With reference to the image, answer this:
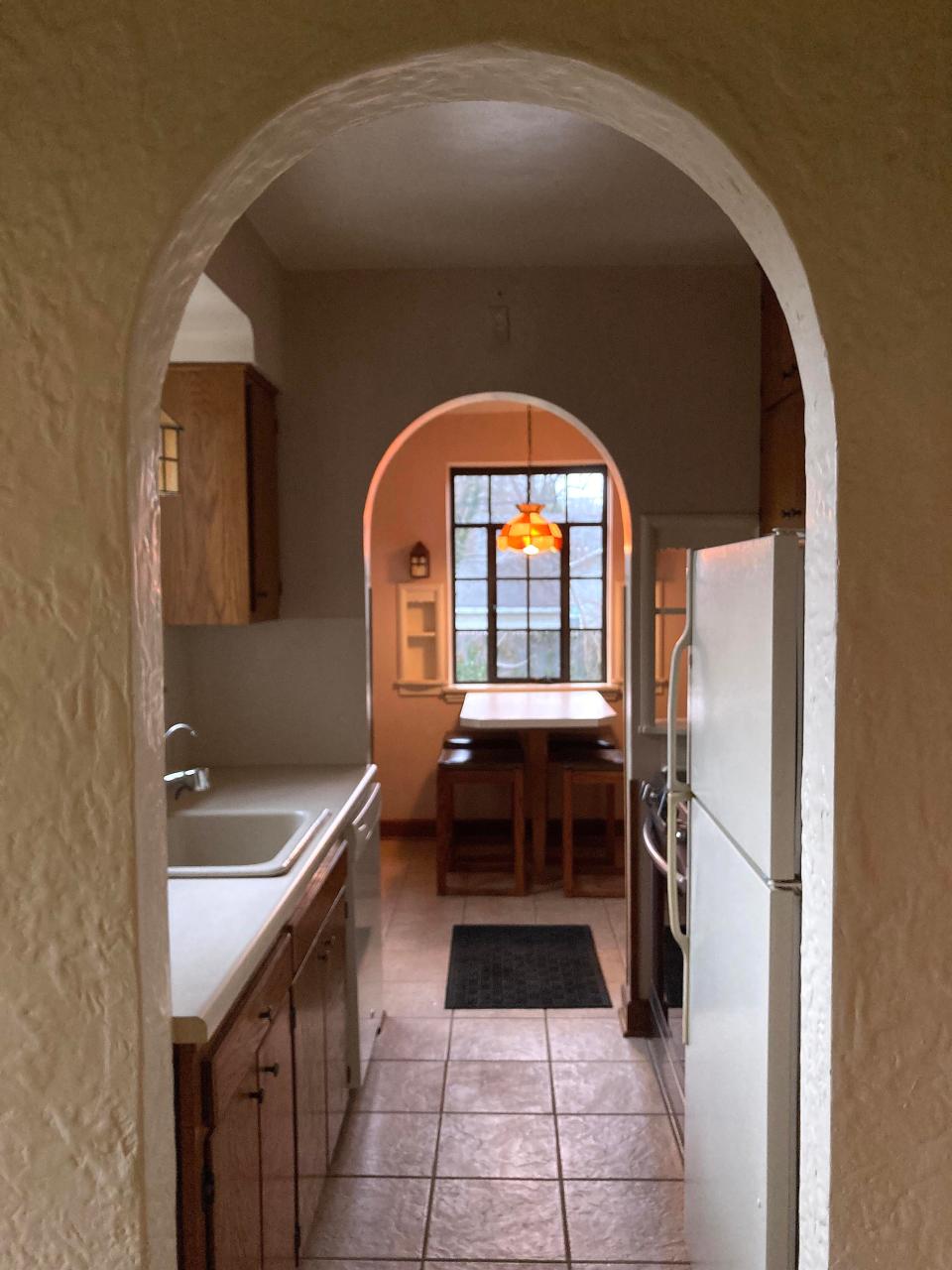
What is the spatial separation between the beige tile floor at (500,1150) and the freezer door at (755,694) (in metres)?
1.20

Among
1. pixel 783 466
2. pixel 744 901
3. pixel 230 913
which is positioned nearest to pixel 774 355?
pixel 783 466

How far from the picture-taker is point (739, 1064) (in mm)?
1716

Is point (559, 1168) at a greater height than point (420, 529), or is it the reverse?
point (420, 529)

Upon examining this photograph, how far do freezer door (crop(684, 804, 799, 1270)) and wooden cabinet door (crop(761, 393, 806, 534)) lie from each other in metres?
1.18

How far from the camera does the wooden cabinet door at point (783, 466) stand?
9.34 feet

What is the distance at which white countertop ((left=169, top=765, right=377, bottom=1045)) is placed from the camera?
1519mm

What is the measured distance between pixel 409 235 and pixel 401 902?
3152 millimetres

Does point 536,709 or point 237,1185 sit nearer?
point 237,1185

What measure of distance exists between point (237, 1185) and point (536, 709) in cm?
371

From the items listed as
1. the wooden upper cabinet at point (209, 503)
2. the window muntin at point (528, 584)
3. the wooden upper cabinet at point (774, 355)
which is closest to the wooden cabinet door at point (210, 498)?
the wooden upper cabinet at point (209, 503)

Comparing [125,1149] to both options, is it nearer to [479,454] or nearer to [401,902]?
[401,902]

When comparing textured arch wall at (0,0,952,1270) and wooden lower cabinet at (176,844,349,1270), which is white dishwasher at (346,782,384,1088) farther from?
textured arch wall at (0,0,952,1270)

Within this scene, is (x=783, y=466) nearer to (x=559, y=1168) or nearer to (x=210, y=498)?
(x=210, y=498)

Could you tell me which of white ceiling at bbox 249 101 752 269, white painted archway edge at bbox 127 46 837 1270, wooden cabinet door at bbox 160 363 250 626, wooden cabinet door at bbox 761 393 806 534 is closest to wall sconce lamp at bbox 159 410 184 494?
wooden cabinet door at bbox 160 363 250 626
